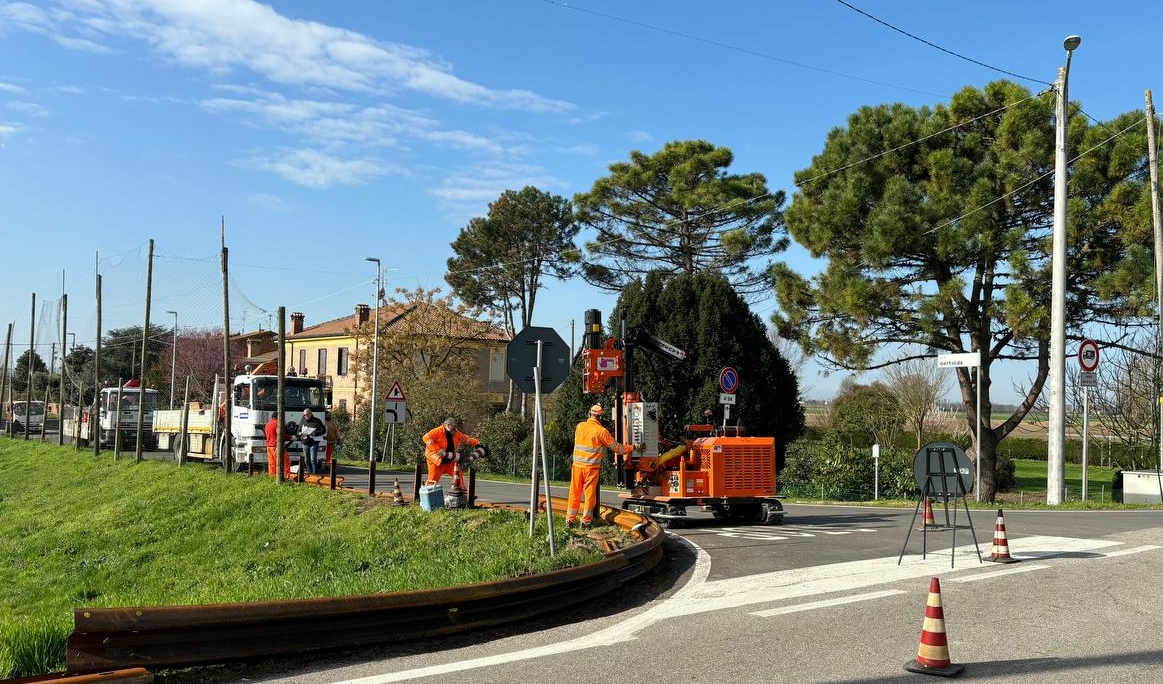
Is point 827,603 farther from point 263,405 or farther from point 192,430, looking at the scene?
point 192,430

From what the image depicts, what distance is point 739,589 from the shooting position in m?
9.12

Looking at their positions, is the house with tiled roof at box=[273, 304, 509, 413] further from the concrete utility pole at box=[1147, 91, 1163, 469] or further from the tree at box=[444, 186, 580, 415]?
the concrete utility pole at box=[1147, 91, 1163, 469]

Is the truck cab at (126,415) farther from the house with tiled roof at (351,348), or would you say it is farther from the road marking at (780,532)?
the road marking at (780,532)

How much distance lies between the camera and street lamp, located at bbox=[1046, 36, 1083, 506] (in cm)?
2027

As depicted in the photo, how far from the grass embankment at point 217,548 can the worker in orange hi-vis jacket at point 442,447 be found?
76 cm

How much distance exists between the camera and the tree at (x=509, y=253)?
176ft

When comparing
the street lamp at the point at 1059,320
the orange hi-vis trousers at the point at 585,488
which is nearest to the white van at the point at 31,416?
the orange hi-vis trousers at the point at 585,488

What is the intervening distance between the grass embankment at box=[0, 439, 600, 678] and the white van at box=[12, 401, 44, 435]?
112 feet

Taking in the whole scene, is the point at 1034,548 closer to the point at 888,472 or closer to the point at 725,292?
the point at 888,472

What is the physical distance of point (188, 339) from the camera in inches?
3098

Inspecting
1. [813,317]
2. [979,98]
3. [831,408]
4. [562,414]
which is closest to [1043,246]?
[979,98]

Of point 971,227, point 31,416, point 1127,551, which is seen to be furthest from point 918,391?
point 31,416

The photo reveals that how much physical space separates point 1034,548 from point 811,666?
7.27 metres

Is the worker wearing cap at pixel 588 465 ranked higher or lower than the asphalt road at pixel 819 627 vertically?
higher
